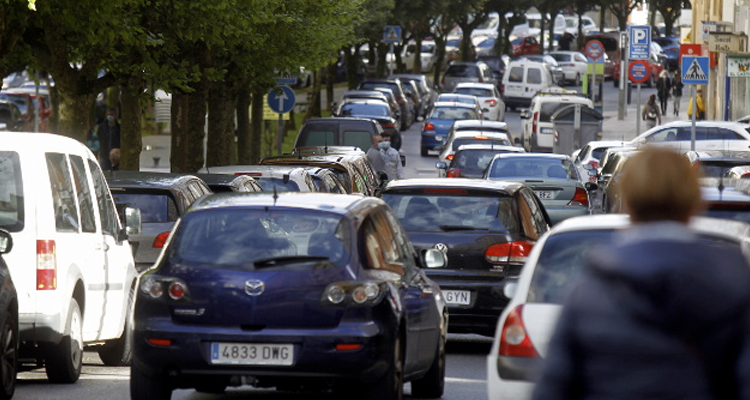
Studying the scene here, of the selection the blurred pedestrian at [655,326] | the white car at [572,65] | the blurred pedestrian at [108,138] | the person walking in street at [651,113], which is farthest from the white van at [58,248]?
the white car at [572,65]

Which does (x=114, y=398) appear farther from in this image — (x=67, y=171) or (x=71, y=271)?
(x=67, y=171)

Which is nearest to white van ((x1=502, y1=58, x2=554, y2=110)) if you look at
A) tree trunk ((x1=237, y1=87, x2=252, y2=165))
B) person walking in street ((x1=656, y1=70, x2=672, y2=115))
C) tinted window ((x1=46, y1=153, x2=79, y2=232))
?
person walking in street ((x1=656, y1=70, x2=672, y2=115))

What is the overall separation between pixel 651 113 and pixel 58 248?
4569 cm

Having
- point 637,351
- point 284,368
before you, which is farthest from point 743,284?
point 284,368

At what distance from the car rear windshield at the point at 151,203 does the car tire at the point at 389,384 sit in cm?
526

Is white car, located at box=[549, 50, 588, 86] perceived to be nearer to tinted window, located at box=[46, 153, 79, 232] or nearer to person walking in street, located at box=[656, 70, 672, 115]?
person walking in street, located at box=[656, 70, 672, 115]

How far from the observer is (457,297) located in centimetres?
1283

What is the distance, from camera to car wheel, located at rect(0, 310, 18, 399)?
950 centimetres

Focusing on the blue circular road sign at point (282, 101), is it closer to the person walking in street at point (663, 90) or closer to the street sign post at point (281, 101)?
the street sign post at point (281, 101)

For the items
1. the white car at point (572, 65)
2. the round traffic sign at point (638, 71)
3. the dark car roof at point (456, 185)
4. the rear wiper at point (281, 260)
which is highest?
the white car at point (572, 65)

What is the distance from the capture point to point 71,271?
10.6 metres

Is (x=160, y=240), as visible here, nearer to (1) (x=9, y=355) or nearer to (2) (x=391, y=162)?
(1) (x=9, y=355)

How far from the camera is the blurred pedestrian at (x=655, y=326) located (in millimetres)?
3719

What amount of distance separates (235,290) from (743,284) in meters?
5.04
